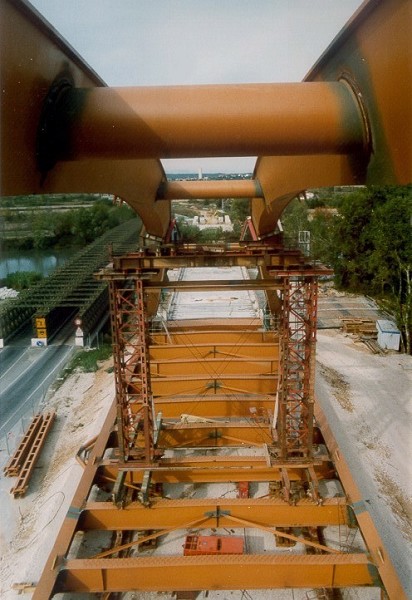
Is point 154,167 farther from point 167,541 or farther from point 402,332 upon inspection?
point 402,332

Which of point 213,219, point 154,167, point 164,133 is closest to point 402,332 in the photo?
point 154,167

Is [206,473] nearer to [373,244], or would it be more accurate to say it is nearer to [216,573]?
[216,573]

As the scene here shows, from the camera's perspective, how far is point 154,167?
10.0 m

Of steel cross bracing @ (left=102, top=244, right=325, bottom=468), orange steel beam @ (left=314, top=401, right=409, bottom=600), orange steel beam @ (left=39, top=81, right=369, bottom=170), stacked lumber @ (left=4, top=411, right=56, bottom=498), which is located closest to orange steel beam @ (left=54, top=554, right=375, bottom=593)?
orange steel beam @ (left=314, top=401, right=409, bottom=600)

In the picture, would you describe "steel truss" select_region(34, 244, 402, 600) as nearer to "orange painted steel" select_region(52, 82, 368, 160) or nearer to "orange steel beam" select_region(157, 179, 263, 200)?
"orange steel beam" select_region(157, 179, 263, 200)

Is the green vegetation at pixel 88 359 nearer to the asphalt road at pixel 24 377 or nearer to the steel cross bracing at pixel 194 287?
the asphalt road at pixel 24 377

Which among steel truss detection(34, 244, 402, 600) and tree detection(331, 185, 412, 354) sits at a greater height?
tree detection(331, 185, 412, 354)

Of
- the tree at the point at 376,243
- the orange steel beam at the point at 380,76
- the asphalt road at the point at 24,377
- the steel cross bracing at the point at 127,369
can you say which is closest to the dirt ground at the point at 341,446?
the asphalt road at the point at 24,377

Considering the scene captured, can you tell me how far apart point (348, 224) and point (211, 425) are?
22.4 m

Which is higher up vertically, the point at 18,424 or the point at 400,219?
the point at 400,219

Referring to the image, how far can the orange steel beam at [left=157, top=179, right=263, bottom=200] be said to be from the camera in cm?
1136

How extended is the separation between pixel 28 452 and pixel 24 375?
19.5 feet

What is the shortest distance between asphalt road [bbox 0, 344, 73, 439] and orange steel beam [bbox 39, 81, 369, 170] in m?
12.4

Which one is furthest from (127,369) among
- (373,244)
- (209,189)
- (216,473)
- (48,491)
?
(373,244)
